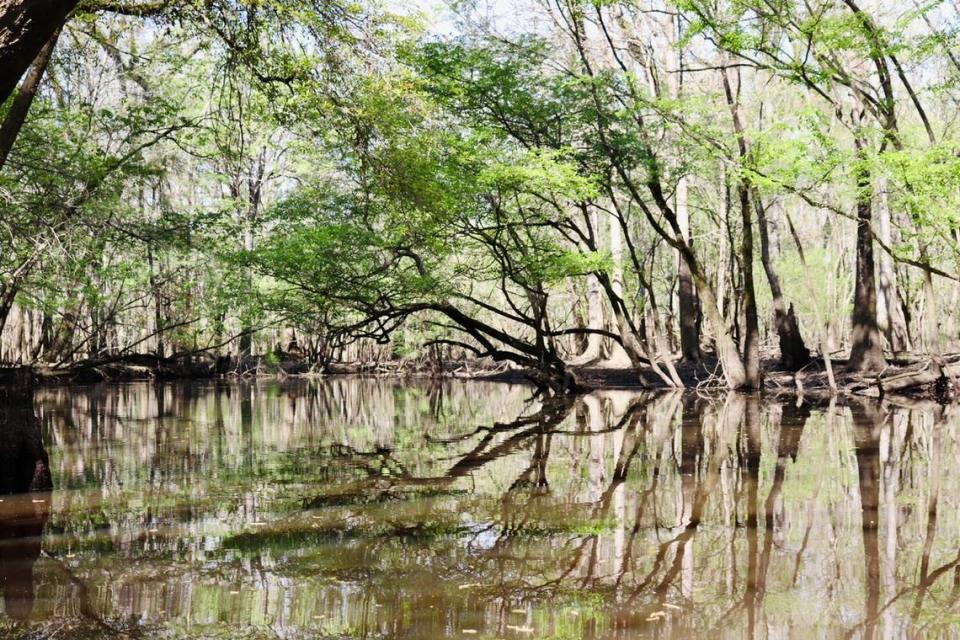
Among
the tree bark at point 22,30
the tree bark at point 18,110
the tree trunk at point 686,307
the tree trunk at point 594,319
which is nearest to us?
the tree bark at point 22,30

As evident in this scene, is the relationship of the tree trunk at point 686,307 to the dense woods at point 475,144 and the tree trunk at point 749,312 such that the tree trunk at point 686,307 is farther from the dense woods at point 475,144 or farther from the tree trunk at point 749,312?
the tree trunk at point 749,312

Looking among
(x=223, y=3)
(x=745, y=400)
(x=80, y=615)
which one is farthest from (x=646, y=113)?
(x=80, y=615)

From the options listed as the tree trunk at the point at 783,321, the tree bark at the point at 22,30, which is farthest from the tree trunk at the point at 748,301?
the tree bark at the point at 22,30

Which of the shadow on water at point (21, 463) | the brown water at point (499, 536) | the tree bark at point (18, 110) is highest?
the tree bark at point (18, 110)

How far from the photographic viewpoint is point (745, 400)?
56.3ft

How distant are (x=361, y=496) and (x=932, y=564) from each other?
15.4 ft

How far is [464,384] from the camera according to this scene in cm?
2897

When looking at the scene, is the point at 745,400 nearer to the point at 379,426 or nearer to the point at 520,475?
the point at 379,426

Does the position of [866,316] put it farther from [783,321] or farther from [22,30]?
[22,30]

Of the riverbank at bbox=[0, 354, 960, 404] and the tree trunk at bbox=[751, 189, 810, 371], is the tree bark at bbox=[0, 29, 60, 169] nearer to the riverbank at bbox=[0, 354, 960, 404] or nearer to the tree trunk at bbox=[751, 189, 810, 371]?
the riverbank at bbox=[0, 354, 960, 404]

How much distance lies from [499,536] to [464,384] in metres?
22.9

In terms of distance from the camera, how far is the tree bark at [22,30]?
3.05m

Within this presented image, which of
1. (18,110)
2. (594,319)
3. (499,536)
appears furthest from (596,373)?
(499,536)

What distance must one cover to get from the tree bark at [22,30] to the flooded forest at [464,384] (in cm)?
1
